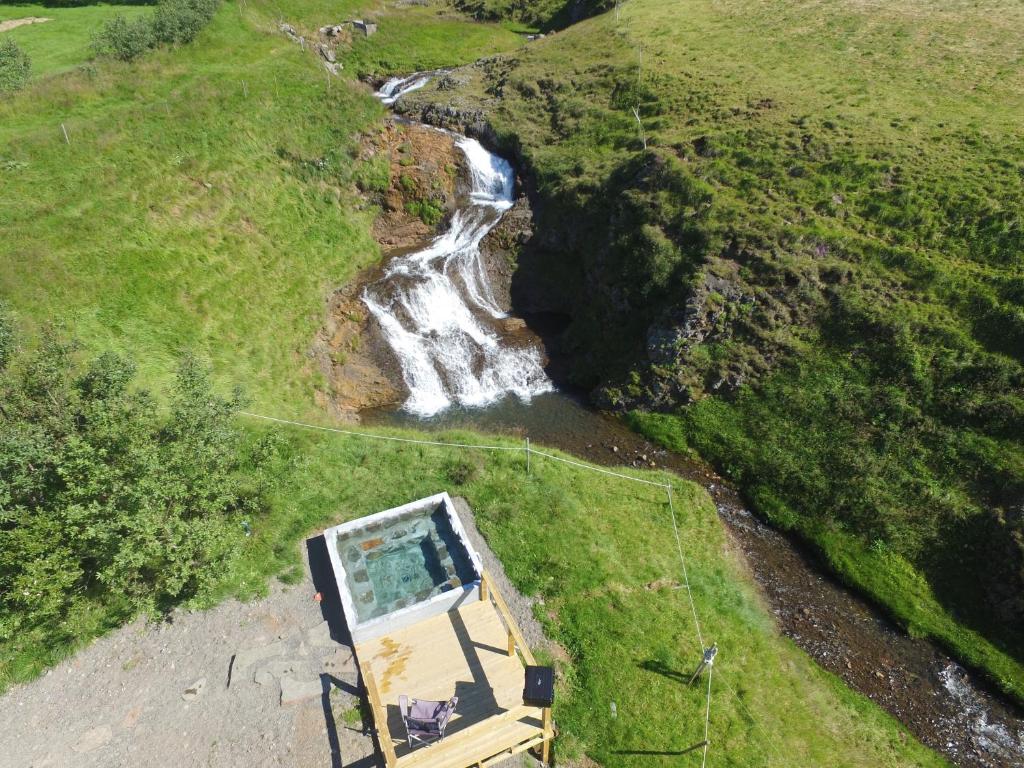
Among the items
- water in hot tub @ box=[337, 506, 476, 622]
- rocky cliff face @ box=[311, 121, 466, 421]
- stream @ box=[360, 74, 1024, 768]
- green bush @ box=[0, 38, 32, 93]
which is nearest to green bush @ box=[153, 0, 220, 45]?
green bush @ box=[0, 38, 32, 93]

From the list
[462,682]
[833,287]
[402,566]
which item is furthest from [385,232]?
[462,682]

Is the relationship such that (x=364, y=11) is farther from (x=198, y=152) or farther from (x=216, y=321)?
(x=216, y=321)

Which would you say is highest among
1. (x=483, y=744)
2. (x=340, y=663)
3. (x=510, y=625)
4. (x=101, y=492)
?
(x=101, y=492)

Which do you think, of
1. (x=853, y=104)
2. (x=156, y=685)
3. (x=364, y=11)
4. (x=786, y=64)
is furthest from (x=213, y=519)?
(x=364, y=11)

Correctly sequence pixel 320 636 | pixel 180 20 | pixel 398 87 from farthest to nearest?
pixel 398 87, pixel 180 20, pixel 320 636

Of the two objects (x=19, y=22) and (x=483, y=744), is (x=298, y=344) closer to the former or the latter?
(x=483, y=744)

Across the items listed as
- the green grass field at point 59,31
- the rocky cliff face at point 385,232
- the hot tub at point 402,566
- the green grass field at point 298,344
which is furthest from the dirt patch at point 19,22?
the hot tub at point 402,566

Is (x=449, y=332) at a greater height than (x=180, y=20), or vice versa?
(x=180, y=20)

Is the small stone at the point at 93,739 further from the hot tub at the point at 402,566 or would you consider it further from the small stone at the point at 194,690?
the hot tub at the point at 402,566
